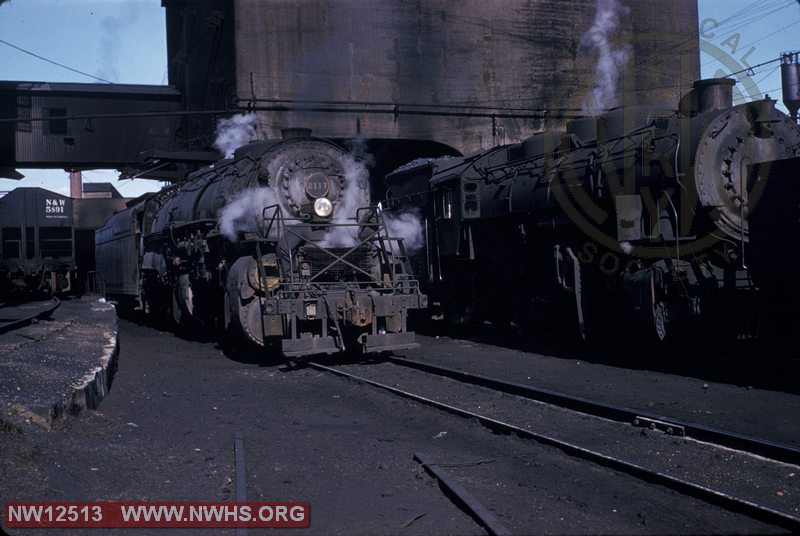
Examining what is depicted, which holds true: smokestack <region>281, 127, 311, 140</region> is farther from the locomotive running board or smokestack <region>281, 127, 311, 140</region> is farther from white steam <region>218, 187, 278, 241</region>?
the locomotive running board

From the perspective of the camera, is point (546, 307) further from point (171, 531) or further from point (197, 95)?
point (197, 95)

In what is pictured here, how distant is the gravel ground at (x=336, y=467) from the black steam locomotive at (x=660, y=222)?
159 inches

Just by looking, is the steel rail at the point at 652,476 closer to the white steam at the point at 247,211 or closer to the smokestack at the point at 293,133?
the white steam at the point at 247,211

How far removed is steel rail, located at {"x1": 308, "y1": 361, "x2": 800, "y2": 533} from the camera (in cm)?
395

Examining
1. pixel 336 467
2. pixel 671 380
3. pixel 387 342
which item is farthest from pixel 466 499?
pixel 387 342

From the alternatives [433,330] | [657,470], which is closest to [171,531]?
[657,470]

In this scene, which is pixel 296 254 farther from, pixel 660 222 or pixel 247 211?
pixel 660 222

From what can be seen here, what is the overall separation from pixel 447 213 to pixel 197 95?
1655 centimetres

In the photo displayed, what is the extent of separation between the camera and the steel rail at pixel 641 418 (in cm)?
518

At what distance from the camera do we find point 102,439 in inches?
236

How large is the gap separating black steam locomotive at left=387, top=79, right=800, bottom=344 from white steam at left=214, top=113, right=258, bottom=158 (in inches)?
414

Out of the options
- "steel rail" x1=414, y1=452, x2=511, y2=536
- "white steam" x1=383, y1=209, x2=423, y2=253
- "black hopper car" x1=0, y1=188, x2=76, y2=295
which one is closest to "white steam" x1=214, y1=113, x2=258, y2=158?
"white steam" x1=383, y1=209, x2=423, y2=253

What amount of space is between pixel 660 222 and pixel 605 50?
18.7 m

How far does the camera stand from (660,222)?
982 cm
